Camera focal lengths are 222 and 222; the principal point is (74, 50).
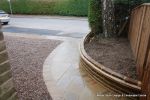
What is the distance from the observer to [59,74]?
5.47 m

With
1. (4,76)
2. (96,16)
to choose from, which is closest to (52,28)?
(96,16)

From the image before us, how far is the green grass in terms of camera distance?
59.5 feet

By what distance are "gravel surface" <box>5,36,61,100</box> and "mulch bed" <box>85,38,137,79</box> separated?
1489 millimetres

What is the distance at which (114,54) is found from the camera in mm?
5797

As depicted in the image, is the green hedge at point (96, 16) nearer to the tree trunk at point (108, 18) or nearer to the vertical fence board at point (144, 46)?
the tree trunk at point (108, 18)

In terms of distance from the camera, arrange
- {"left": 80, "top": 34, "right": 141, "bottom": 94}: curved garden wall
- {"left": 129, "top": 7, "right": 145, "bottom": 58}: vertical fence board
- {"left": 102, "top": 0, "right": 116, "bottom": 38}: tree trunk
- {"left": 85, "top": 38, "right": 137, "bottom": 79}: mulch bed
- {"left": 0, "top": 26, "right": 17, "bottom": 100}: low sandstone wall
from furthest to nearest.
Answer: {"left": 102, "top": 0, "right": 116, "bottom": 38}: tree trunk < {"left": 129, "top": 7, "right": 145, "bottom": 58}: vertical fence board < {"left": 85, "top": 38, "right": 137, "bottom": 79}: mulch bed < {"left": 80, "top": 34, "right": 141, "bottom": 94}: curved garden wall < {"left": 0, "top": 26, "right": 17, "bottom": 100}: low sandstone wall

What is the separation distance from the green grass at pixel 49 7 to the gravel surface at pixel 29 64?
9.32 meters

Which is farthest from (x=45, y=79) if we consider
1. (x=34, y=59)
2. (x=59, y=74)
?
(x=34, y=59)

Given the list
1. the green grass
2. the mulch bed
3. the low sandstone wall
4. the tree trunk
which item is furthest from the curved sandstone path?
the green grass

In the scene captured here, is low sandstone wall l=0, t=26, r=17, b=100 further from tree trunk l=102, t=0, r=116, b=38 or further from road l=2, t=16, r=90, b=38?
road l=2, t=16, r=90, b=38

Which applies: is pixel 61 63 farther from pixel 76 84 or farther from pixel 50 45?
pixel 50 45

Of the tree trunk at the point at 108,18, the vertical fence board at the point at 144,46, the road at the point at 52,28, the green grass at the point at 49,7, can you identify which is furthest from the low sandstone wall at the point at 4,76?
the green grass at the point at 49,7

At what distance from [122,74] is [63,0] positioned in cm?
1535

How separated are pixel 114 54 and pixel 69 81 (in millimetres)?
1497
